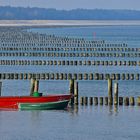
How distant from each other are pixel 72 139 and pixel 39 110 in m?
11.7

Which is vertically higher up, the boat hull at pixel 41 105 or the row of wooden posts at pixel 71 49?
the row of wooden posts at pixel 71 49

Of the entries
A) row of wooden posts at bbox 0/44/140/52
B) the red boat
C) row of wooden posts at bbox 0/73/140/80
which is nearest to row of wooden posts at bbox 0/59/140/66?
row of wooden posts at bbox 0/73/140/80

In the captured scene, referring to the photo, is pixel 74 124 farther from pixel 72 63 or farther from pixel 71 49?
pixel 71 49

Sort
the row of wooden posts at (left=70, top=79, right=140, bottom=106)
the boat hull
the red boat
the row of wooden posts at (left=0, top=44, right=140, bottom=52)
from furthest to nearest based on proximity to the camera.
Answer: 1. the row of wooden posts at (left=0, top=44, right=140, bottom=52)
2. the row of wooden posts at (left=70, top=79, right=140, bottom=106)
3. the boat hull
4. the red boat

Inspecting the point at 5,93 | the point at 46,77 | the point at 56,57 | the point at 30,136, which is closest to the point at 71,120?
the point at 30,136

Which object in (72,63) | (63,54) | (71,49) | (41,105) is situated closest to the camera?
(41,105)

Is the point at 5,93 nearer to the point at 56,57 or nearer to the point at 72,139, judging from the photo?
the point at 72,139

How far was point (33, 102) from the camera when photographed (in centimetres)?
7188

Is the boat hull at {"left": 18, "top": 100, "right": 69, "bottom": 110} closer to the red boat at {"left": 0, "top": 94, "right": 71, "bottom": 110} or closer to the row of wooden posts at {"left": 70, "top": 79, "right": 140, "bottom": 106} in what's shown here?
the red boat at {"left": 0, "top": 94, "right": 71, "bottom": 110}

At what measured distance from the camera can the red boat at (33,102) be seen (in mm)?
71750

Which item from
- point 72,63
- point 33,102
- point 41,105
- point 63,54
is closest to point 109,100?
point 41,105

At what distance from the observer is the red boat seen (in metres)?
71.8

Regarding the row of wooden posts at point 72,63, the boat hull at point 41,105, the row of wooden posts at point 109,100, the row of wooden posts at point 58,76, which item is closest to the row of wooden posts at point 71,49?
the row of wooden posts at point 72,63

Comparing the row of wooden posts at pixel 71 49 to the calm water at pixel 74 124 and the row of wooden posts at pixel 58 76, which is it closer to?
the row of wooden posts at pixel 58 76
